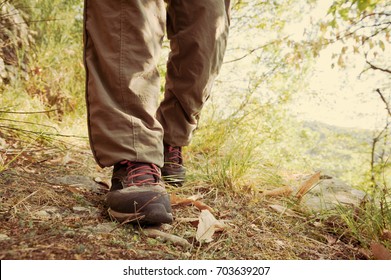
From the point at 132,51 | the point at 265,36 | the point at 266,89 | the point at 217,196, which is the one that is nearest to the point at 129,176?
the point at 132,51

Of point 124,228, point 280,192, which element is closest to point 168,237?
point 124,228

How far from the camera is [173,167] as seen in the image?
1.64 metres

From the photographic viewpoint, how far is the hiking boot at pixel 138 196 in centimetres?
104

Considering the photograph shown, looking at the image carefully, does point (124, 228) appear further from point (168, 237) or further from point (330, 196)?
point (330, 196)

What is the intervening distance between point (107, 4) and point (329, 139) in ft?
15.8

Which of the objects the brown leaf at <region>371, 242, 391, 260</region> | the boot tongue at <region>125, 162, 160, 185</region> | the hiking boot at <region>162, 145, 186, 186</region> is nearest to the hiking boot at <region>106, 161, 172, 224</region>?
the boot tongue at <region>125, 162, 160, 185</region>

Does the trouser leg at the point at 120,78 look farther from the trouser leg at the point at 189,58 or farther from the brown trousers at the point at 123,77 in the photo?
the trouser leg at the point at 189,58

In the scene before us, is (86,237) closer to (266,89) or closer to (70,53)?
(266,89)

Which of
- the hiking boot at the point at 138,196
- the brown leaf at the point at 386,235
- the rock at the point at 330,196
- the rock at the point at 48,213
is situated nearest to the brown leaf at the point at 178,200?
the hiking boot at the point at 138,196

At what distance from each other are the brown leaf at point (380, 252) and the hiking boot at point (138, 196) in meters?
0.57

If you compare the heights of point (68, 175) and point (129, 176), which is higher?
point (129, 176)

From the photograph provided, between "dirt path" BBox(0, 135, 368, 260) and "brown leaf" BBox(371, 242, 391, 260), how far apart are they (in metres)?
0.04

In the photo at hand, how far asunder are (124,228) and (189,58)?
0.77 m

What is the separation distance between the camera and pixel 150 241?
953mm
